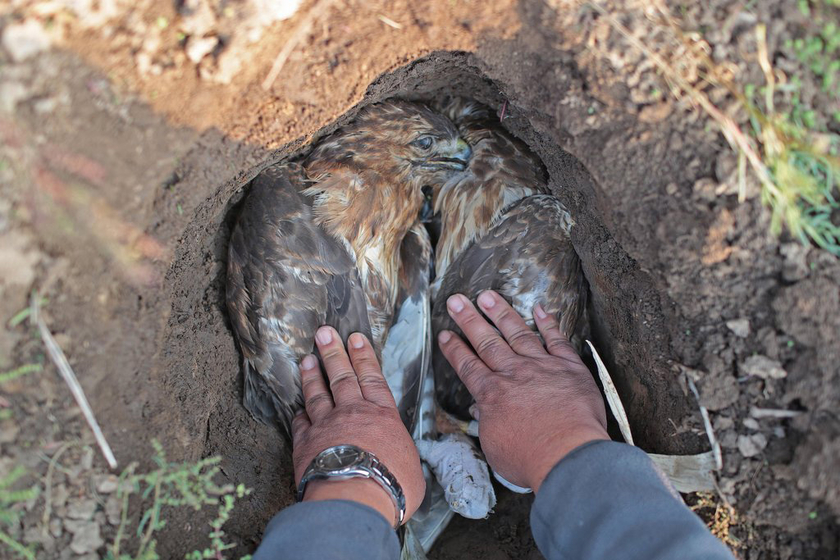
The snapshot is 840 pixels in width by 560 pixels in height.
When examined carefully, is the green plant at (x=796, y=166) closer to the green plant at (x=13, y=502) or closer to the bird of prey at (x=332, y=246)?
the bird of prey at (x=332, y=246)

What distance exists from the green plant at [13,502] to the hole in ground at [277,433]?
1.40 ft

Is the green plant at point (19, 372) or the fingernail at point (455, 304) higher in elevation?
the green plant at point (19, 372)

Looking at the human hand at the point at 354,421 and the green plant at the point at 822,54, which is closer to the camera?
the green plant at the point at 822,54

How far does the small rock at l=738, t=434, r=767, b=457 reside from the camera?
189 centimetres

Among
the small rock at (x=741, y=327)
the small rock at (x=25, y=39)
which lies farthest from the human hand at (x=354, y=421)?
the small rock at (x=25, y=39)

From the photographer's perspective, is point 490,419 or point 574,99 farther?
point 490,419

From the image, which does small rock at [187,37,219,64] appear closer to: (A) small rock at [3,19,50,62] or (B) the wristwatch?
(A) small rock at [3,19,50,62]

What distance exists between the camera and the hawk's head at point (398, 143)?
279 centimetres

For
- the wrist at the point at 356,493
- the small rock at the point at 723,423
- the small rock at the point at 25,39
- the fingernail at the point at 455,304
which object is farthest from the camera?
the fingernail at the point at 455,304

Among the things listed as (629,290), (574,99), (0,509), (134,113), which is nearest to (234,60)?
(134,113)

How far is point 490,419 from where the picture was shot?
A: 2.60 m

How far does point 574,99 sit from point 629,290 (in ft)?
2.75

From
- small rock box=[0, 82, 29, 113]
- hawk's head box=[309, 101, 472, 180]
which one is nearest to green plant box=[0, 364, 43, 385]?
small rock box=[0, 82, 29, 113]

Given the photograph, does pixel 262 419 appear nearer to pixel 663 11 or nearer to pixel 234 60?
pixel 234 60
